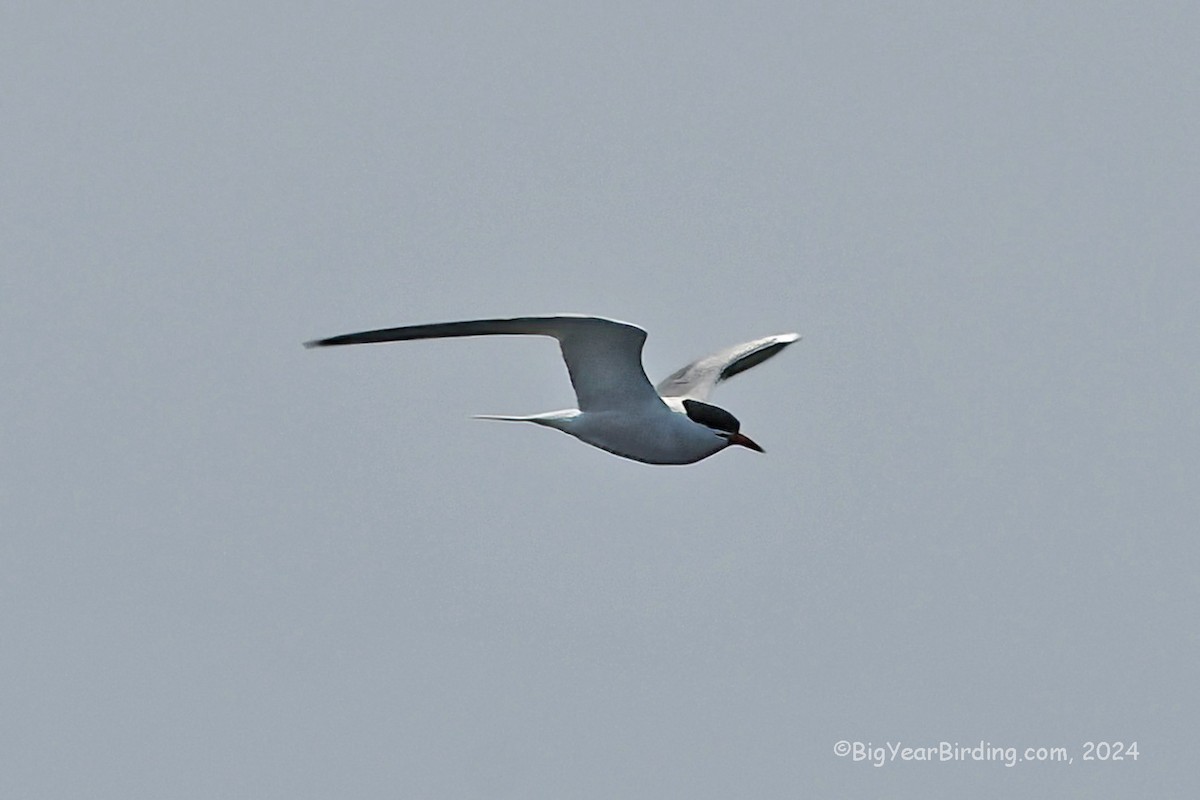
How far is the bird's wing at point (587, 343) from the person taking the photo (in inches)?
480

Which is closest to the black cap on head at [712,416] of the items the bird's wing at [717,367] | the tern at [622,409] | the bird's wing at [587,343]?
the tern at [622,409]

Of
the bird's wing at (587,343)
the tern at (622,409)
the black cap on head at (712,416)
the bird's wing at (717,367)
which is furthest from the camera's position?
the bird's wing at (717,367)

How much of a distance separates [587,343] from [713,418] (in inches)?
67.6

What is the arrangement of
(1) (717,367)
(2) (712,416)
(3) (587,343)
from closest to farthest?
(3) (587,343) → (2) (712,416) → (1) (717,367)

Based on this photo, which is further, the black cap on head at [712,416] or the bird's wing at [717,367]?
the bird's wing at [717,367]

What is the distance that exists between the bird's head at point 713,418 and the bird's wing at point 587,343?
16.8 inches

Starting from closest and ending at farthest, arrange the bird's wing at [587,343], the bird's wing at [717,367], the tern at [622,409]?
1. the bird's wing at [587,343]
2. the tern at [622,409]
3. the bird's wing at [717,367]

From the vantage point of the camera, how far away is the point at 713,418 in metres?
15.0

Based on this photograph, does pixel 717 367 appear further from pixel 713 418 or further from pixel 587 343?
pixel 587 343

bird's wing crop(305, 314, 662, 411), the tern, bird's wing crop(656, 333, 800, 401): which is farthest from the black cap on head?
bird's wing crop(656, 333, 800, 401)

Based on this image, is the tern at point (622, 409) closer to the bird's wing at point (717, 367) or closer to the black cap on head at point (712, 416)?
the black cap on head at point (712, 416)

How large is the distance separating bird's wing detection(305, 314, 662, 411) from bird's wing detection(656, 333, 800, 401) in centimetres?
225

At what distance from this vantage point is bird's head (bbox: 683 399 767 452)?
14984 millimetres

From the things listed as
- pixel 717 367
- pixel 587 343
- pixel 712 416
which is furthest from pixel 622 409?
pixel 717 367
